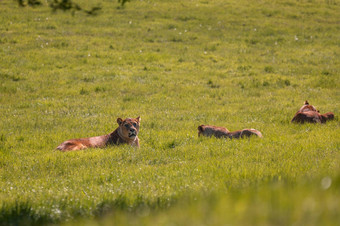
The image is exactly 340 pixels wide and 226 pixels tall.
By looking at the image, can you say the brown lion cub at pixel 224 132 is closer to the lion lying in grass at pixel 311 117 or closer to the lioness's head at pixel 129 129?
the lioness's head at pixel 129 129

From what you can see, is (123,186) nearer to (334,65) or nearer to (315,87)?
(315,87)

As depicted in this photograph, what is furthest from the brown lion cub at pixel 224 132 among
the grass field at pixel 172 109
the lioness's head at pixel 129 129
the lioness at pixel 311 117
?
the lioness at pixel 311 117

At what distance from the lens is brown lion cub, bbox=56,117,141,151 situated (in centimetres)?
1114

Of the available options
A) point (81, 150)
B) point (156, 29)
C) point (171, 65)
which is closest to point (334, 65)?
point (171, 65)

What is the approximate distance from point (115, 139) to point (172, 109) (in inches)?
213

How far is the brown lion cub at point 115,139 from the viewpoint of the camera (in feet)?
36.6

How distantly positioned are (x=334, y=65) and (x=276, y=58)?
12.1 ft

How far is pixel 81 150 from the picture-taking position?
1059 centimetres

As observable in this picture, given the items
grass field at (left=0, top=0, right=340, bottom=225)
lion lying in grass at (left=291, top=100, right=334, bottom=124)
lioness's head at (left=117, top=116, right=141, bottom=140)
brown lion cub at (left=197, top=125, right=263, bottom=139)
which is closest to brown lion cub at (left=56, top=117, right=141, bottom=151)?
lioness's head at (left=117, top=116, right=141, bottom=140)

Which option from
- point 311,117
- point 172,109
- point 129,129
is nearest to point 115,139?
point 129,129

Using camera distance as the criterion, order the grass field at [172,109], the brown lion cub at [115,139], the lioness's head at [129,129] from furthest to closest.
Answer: the lioness's head at [129,129] → the brown lion cub at [115,139] → the grass field at [172,109]

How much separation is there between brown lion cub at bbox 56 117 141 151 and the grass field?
1.55ft

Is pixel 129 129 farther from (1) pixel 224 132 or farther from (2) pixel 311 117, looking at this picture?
(2) pixel 311 117

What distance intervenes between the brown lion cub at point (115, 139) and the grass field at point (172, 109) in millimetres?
473
